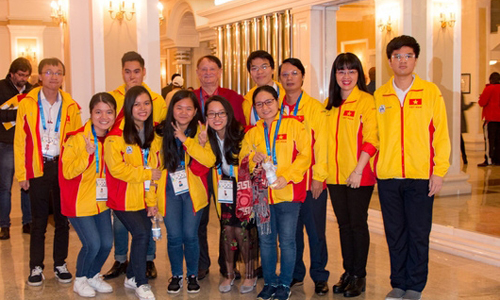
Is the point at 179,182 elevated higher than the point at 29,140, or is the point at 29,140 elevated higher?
the point at 29,140

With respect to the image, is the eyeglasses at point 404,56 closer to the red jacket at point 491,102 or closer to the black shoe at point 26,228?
the black shoe at point 26,228

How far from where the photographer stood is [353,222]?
363 cm

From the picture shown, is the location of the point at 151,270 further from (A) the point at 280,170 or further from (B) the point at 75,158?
(A) the point at 280,170

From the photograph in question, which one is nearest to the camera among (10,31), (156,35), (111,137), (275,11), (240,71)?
(111,137)

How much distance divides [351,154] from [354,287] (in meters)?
0.86

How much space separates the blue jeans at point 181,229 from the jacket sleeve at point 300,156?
72 cm

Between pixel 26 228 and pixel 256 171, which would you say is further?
pixel 26 228

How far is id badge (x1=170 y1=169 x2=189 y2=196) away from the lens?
12.3 ft

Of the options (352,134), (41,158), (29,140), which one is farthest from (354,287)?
(29,140)

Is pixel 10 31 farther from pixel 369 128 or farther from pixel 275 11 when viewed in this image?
pixel 369 128

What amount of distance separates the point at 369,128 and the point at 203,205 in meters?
1.20

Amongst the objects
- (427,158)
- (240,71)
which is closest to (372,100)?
(427,158)

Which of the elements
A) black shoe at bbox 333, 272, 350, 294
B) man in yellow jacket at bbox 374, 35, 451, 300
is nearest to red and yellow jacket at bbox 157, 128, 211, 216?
black shoe at bbox 333, 272, 350, 294

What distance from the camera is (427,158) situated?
3396 millimetres
